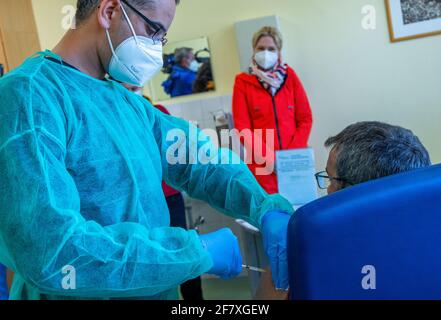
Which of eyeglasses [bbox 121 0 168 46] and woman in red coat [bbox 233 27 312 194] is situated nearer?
eyeglasses [bbox 121 0 168 46]

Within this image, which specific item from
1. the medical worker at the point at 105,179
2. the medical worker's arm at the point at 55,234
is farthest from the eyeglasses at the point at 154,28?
the medical worker's arm at the point at 55,234

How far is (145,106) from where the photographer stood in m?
1.08

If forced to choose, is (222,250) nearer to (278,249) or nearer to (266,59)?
(278,249)

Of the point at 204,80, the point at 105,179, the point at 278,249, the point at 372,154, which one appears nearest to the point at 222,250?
the point at 278,249

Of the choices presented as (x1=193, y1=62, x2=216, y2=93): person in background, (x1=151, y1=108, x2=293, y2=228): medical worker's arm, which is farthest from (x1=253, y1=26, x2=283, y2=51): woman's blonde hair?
(x1=151, y1=108, x2=293, y2=228): medical worker's arm

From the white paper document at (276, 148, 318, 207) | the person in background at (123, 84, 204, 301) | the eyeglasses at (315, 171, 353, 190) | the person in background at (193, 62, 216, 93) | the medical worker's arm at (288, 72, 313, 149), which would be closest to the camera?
the eyeglasses at (315, 171, 353, 190)

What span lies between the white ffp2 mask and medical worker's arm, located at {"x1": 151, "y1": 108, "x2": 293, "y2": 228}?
158 centimetres

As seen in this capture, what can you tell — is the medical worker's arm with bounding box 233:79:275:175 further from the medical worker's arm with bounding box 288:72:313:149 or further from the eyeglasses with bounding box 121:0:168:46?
the eyeglasses with bounding box 121:0:168:46

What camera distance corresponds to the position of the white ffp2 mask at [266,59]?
2.58 m

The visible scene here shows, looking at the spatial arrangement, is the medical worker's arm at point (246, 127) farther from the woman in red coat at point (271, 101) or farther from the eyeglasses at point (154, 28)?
the eyeglasses at point (154, 28)

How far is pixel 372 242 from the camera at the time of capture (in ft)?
1.83

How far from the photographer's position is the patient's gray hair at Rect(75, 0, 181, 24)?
900 mm

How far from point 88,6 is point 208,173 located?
Answer: 50 centimetres

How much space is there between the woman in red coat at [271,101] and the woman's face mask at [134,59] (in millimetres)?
1503
